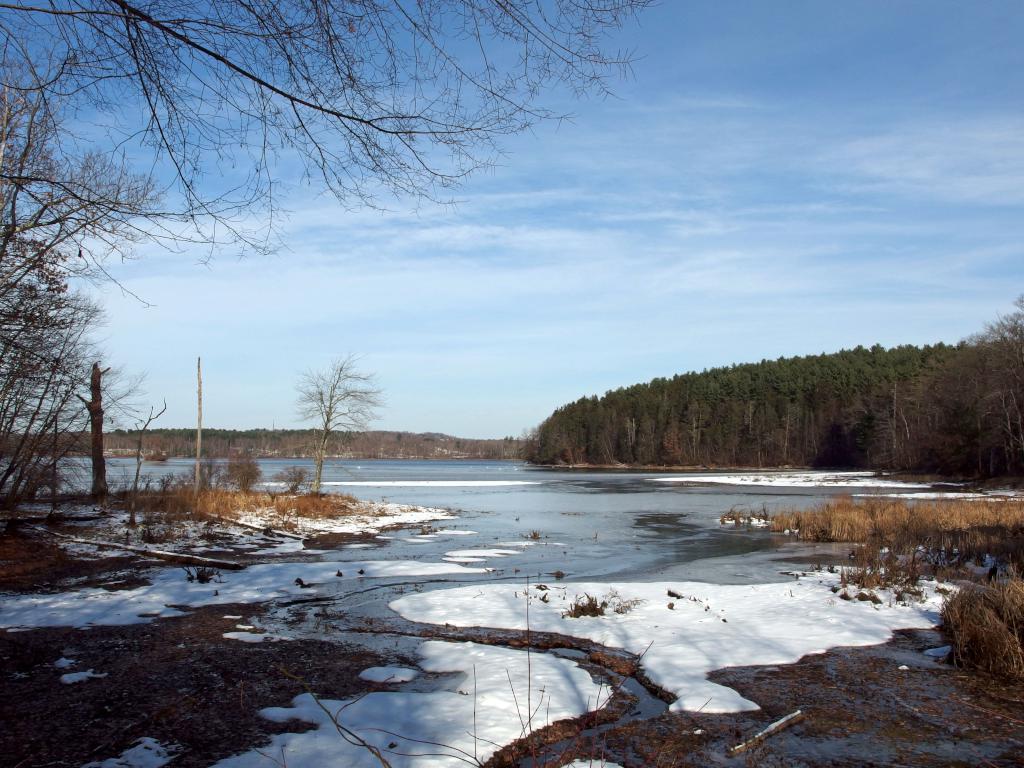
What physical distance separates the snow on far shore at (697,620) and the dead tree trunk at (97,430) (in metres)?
15.1

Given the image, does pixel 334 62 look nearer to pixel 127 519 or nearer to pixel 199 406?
pixel 127 519

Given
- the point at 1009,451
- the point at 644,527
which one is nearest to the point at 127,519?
the point at 644,527

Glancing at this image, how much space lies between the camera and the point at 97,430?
2341 cm

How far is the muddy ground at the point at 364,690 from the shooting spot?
18.3 ft

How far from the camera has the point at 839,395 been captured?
375 feet

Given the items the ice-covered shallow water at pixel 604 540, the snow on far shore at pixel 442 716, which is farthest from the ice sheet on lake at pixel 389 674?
the ice-covered shallow water at pixel 604 540

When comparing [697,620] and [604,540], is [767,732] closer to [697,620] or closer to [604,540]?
[697,620]

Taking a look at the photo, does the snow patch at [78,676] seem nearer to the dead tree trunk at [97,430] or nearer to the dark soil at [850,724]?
the dark soil at [850,724]

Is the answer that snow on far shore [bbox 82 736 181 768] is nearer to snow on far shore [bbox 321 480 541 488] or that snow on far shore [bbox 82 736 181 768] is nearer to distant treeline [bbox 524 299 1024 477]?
snow on far shore [bbox 321 480 541 488]

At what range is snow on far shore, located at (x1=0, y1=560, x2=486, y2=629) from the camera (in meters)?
9.84

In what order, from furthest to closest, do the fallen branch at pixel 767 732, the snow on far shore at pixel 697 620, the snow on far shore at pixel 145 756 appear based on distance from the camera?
1. the snow on far shore at pixel 697 620
2. the fallen branch at pixel 767 732
3. the snow on far shore at pixel 145 756

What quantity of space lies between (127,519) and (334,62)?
68.4ft

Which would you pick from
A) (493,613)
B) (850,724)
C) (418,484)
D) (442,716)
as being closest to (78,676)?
(442,716)

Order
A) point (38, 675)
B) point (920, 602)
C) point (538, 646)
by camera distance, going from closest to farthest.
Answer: point (38, 675) < point (538, 646) < point (920, 602)
